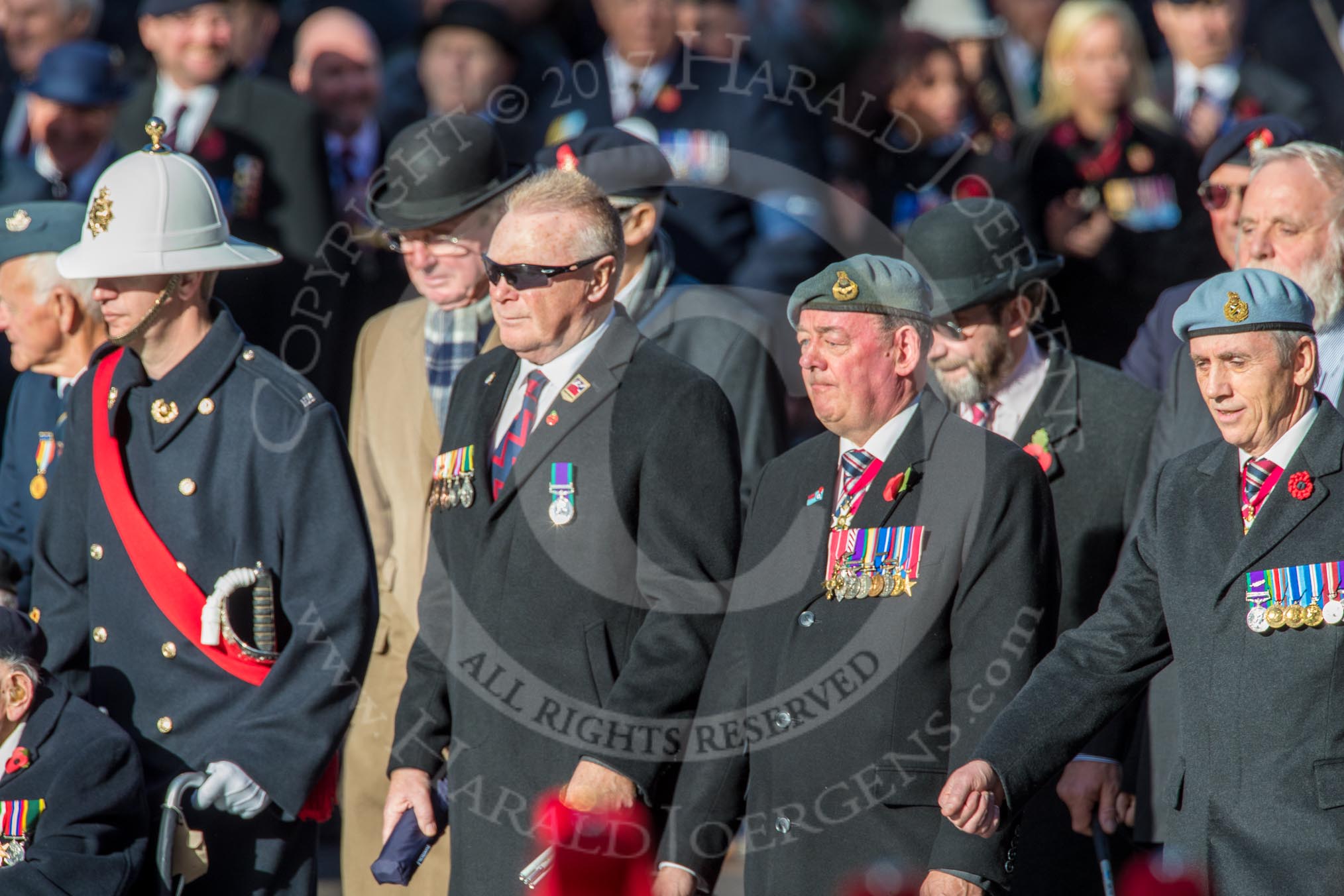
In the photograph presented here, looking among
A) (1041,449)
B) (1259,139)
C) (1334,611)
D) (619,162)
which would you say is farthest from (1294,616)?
(619,162)

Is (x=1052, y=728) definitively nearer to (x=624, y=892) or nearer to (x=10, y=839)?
(x=624, y=892)

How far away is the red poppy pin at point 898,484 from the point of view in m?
4.48

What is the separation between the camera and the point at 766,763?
454 centimetres

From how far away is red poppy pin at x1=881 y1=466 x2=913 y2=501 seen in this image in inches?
176

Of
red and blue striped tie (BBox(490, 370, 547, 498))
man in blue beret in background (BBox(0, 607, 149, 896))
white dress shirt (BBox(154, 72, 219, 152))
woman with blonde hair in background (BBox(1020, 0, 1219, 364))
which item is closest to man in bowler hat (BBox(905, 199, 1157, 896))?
red and blue striped tie (BBox(490, 370, 547, 498))

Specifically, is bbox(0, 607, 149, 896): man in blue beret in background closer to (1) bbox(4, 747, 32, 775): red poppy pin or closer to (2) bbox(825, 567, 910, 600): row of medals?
(1) bbox(4, 747, 32, 775): red poppy pin

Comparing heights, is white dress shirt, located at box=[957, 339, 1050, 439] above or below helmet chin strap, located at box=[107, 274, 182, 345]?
below

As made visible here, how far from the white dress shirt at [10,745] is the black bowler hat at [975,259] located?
2692mm

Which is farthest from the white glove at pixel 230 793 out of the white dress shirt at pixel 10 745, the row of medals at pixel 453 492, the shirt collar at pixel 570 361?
the shirt collar at pixel 570 361

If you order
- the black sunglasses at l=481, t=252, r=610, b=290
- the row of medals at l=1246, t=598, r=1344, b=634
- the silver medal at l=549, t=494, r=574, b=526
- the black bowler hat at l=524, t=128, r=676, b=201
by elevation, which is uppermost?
the black bowler hat at l=524, t=128, r=676, b=201

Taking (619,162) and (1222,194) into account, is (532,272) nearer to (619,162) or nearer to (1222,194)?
(619,162)

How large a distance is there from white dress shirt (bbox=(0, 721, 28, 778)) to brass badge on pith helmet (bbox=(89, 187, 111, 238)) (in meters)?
1.31

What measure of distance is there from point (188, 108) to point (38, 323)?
1.95 meters

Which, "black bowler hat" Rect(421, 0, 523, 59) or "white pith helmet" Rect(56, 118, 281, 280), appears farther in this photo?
"black bowler hat" Rect(421, 0, 523, 59)
